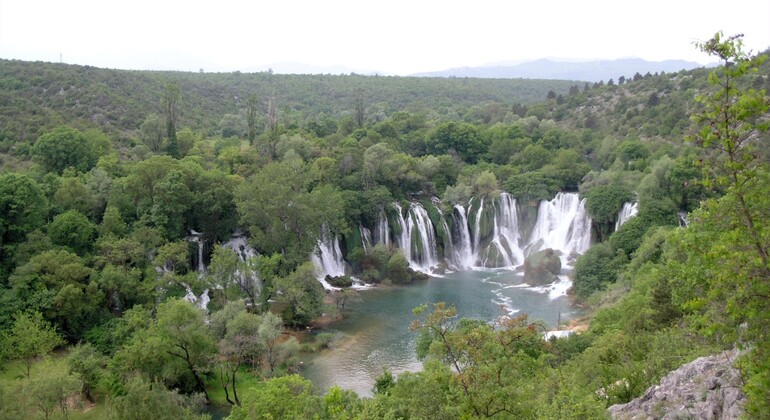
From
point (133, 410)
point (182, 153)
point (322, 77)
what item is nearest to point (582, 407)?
point (133, 410)

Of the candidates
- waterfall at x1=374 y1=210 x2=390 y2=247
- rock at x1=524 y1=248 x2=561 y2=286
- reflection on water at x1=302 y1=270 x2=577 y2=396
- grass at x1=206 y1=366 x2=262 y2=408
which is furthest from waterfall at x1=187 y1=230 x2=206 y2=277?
rock at x1=524 y1=248 x2=561 y2=286

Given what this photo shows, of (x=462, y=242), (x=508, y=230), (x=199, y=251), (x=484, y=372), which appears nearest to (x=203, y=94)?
(x=462, y=242)

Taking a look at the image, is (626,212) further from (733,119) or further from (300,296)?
(733,119)

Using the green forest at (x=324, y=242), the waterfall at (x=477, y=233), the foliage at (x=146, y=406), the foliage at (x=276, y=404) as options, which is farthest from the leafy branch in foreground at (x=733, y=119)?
the waterfall at (x=477, y=233)

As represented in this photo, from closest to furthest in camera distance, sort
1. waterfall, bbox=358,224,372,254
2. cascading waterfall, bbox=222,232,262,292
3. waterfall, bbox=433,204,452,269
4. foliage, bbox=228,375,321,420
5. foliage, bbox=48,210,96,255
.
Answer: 1. foliage, bbox=228,375,321,420
2. foliage, bbox=48,210,96,255
3. cascading waterfall, bbox=222,232,262,292
4. waterfall, bbox=358,224,372,254
5. waterfall, bbox=433,204,452,269

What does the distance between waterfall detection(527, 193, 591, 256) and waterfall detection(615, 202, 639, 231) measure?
9.95 feet

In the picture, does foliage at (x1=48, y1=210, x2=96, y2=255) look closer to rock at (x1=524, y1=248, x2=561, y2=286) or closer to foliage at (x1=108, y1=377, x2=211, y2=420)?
foliage at (x1=108, y1=377, x2=211, y2=420)

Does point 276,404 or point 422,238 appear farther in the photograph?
point 422,238

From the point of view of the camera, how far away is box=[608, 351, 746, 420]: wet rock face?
9.74 m

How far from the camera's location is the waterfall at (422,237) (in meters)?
47.8

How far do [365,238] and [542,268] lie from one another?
1459 centimetres

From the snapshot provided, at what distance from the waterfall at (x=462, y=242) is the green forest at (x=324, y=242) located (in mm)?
717

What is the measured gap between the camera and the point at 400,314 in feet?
118

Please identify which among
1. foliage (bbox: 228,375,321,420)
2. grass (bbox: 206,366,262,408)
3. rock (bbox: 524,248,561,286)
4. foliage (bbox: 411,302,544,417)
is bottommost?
grass (bbox: 206,366,262,408)
